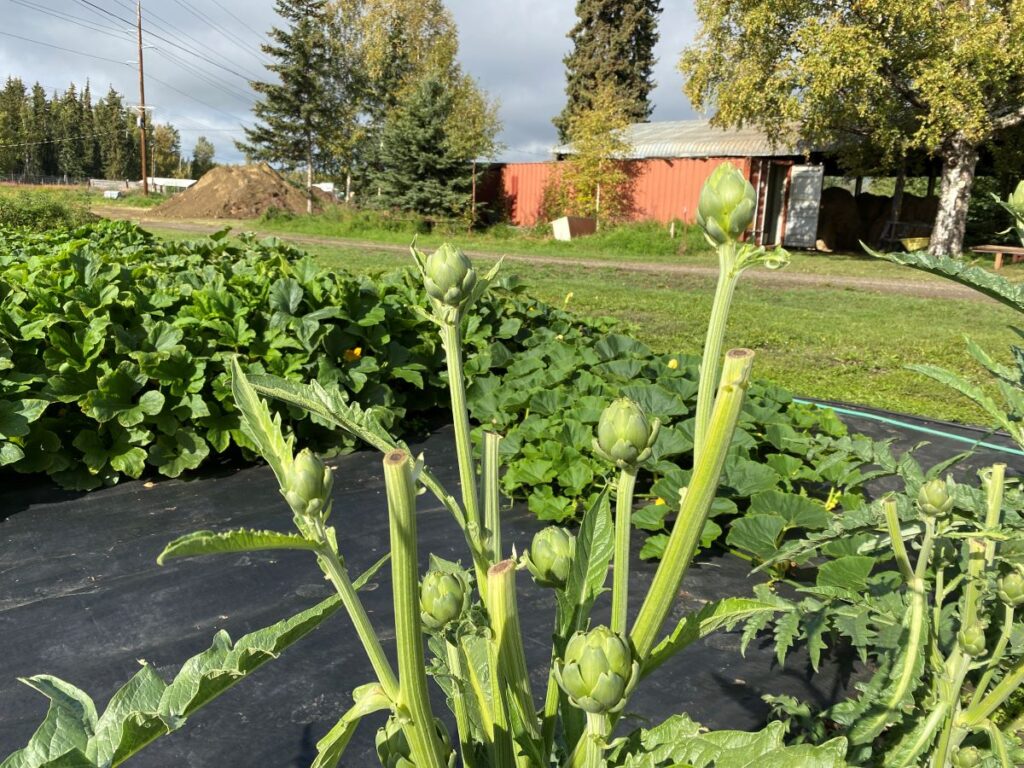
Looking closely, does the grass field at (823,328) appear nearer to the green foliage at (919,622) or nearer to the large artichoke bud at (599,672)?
the green foliage at (919,622)

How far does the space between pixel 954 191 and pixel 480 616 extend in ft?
48.6

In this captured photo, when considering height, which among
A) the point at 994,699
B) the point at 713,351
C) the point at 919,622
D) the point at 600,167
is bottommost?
the point at 994,699

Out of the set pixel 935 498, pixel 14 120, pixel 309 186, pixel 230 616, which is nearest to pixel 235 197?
pixel 309 186

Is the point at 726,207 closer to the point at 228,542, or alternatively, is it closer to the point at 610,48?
the point at 228,542

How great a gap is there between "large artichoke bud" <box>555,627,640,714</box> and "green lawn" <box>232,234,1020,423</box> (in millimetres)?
4418

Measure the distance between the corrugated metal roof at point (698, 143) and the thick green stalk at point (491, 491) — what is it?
55.4ft

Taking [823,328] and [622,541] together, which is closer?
[622,541]

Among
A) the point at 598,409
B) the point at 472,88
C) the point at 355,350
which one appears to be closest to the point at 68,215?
the point at 355,350

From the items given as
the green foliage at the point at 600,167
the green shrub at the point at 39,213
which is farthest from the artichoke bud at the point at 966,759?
the green foliage at the point at 600,167

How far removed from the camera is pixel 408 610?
475mm

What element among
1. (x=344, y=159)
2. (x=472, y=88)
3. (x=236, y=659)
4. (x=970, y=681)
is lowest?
(x=970, y=681)

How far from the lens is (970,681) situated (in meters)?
1.59

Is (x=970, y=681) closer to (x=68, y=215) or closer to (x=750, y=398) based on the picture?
(x=750, y=398)

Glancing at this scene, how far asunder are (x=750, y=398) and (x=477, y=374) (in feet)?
4.11
